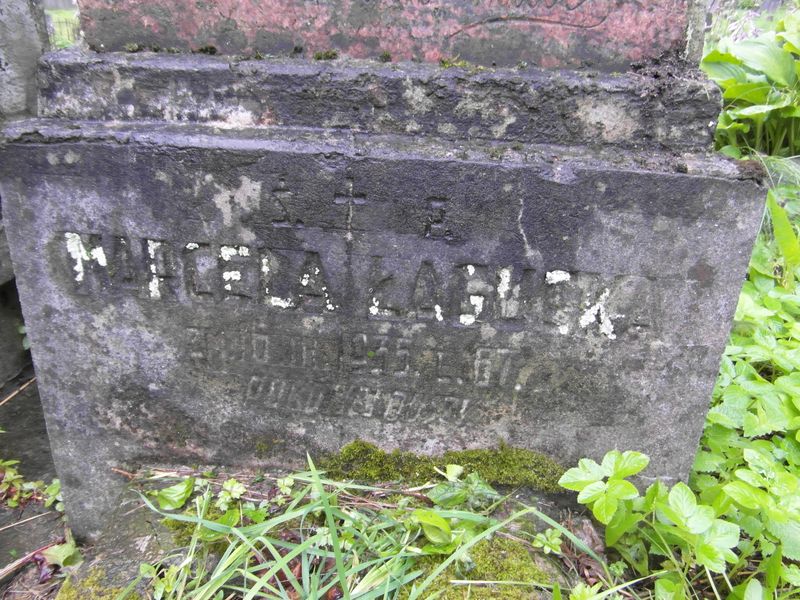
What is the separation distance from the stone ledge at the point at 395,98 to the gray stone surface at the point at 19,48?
727 millimetres

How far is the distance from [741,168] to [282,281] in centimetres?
120

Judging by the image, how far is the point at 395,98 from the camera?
1.51 metres

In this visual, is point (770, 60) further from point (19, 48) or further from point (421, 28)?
point (19, 48)

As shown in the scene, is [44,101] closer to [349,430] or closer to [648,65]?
[349,430]

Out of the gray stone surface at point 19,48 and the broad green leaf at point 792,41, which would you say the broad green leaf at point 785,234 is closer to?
the broad green leaf at point 792,41

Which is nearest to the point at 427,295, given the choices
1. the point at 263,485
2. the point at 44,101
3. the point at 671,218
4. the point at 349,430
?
the point at 349,430

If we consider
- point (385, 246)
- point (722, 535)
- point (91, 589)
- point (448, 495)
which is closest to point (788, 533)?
point (722, 535)

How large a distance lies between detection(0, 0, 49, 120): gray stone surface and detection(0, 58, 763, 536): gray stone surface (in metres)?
0.77

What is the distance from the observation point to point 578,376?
5.52ft

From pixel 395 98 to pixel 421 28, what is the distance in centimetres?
19

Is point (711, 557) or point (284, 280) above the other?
point (284, 280)

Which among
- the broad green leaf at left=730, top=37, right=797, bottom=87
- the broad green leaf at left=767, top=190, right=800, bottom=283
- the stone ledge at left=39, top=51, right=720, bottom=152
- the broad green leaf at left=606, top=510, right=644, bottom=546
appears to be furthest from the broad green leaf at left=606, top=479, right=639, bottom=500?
the broad green leaf at left=730, top=37, right=797, bottom=87

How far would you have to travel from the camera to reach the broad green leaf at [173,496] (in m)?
1.70

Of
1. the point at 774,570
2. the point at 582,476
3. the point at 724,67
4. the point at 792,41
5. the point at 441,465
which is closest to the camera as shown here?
the point at 774,570
